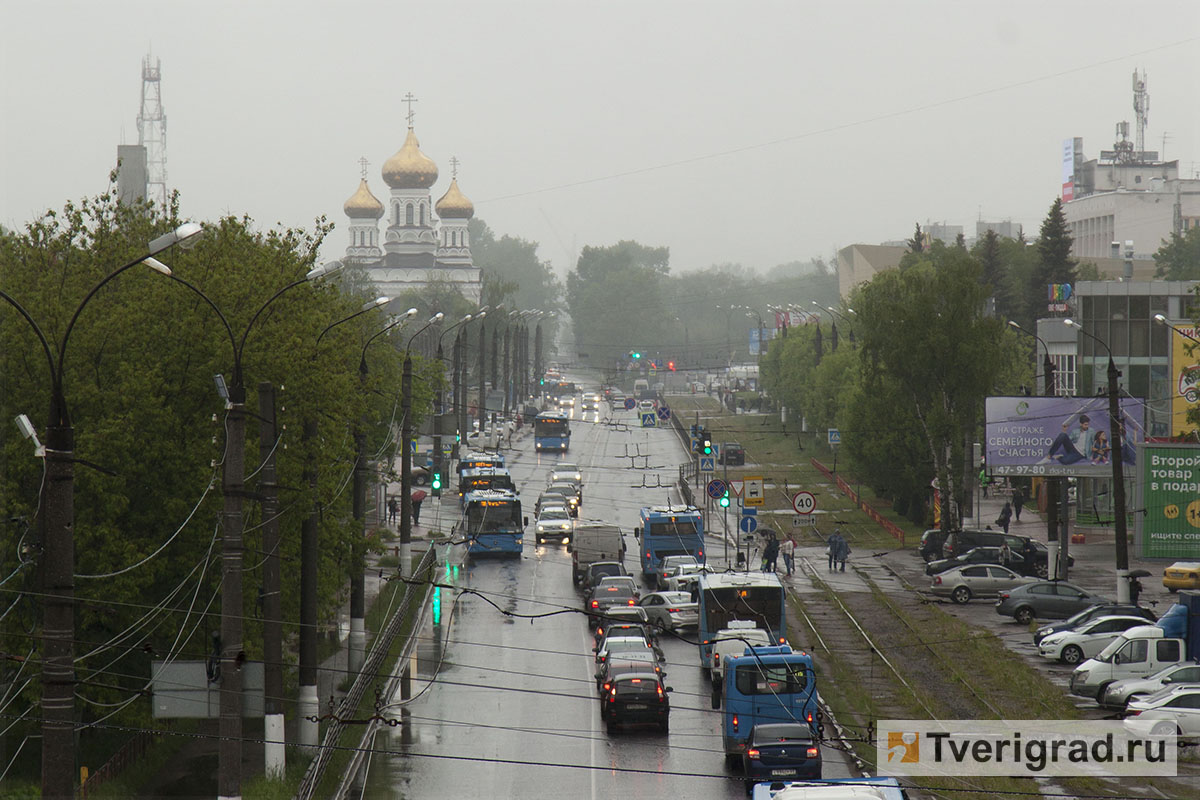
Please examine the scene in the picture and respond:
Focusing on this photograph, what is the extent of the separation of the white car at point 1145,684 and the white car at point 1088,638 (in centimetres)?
442

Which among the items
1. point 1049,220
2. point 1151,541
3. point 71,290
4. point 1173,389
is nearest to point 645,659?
point 71,290

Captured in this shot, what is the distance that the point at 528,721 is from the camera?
29.5m

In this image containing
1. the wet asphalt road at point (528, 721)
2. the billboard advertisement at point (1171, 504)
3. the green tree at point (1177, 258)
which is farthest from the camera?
the green tree at point (1177, 258)

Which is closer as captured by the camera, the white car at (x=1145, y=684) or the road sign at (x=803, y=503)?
the white car at (x=1145, y=684)

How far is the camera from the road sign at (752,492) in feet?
155

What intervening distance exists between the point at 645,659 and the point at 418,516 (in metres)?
31.6

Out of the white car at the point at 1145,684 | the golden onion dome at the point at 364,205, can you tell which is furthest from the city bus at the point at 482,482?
the golden onion dome at the point at 364,205

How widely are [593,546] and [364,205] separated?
441ft

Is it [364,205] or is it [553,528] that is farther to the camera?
[364,205]

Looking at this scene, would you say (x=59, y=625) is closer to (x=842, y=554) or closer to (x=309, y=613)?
(x=309, y=613)

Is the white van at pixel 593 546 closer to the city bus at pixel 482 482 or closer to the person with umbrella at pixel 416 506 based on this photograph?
the person with umbrella at pixel 416 506

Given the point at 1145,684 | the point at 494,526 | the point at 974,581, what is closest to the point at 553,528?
the point at 494,526

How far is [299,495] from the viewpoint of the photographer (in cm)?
2711

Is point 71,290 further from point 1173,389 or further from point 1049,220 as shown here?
point 1049,220
